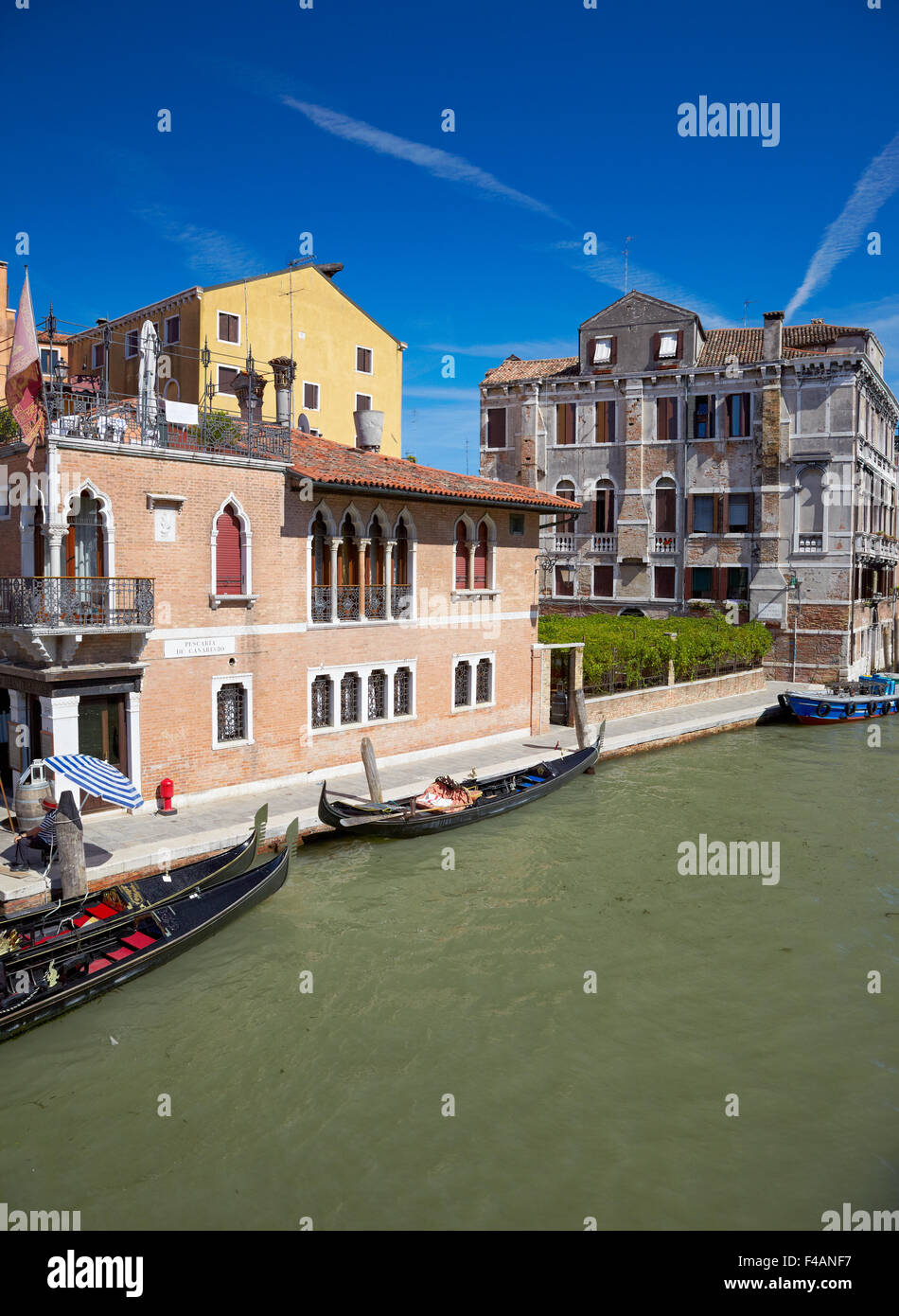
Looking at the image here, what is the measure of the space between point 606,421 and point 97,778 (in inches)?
1235

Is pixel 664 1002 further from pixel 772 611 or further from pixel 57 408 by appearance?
pixel 772 611

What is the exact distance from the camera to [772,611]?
120ft

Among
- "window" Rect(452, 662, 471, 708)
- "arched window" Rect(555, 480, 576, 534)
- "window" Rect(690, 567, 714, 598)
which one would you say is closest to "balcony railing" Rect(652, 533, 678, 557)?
"window" Rect(690, 567, 714, 598)

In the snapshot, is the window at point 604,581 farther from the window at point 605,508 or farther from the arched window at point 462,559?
the arched window at point 462,559

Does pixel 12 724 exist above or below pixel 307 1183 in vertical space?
above

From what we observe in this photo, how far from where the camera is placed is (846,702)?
29953mm

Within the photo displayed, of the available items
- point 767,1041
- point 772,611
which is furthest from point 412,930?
point 772,611

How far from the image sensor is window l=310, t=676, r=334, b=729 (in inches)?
720

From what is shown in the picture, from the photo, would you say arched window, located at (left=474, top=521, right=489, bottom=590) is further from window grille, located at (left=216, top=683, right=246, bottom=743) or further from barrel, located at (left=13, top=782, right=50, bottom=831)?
barrel, located at (left=13, top=782, right=50, bottom=831)

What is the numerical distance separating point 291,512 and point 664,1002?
10868mm

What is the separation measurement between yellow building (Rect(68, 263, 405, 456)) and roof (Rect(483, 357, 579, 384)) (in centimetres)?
892

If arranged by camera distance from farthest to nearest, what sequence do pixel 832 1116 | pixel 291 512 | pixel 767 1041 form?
pixel 291 512, pixel 767 1041, pixel 832 1116
